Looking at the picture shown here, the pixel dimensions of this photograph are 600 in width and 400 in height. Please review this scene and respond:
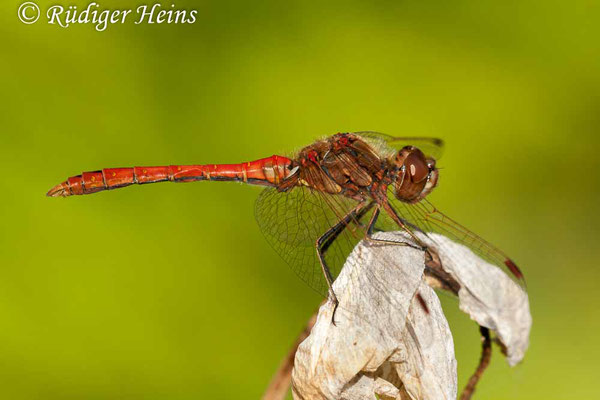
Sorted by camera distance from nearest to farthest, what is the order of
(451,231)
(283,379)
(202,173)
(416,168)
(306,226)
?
1. (283,379)
2. (451,231)
3. (416,168)
4. (306,226)
5. (202,173)

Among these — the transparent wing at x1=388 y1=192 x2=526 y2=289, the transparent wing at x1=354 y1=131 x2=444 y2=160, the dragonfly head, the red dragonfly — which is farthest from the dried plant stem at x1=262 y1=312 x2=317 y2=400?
the transparent wing at x1=354 y1=131 x2=444 y2=160

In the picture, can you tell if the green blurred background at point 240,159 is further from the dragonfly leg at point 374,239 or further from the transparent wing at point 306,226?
the dragonfly leg at point 374,239

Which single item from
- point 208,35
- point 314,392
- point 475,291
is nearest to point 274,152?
point 208,35

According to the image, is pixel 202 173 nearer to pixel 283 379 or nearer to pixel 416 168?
pixel 416 168

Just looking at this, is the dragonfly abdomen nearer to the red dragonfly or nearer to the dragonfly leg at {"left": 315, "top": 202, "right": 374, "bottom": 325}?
the red dragonfly

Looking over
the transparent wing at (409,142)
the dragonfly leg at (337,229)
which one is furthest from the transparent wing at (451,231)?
the transparent wing at (409,142)

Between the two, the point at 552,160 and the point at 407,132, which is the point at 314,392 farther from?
the point at 552,160

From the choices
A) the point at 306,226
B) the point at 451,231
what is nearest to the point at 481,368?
the point at 451,231
